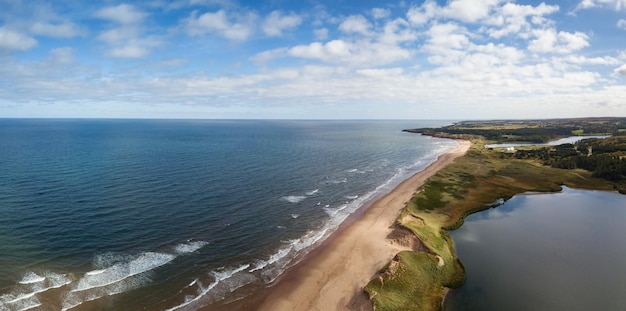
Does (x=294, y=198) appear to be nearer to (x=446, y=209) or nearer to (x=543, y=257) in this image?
(x=446, y=209)

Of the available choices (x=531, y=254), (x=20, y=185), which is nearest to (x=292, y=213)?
(x=531, y=254)

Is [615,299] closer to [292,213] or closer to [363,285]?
[363,285]

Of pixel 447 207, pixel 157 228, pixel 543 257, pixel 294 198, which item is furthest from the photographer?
pixel 294 198

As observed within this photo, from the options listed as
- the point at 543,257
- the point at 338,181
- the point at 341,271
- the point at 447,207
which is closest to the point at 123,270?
the point at 341,271

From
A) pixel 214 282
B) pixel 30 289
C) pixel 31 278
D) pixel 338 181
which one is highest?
pixel 338 181

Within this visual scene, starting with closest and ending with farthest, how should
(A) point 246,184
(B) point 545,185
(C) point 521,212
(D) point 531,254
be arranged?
(D) point 531,254 → (C) point 521,212 → (A) point 246,184 → (B) point 545,185
